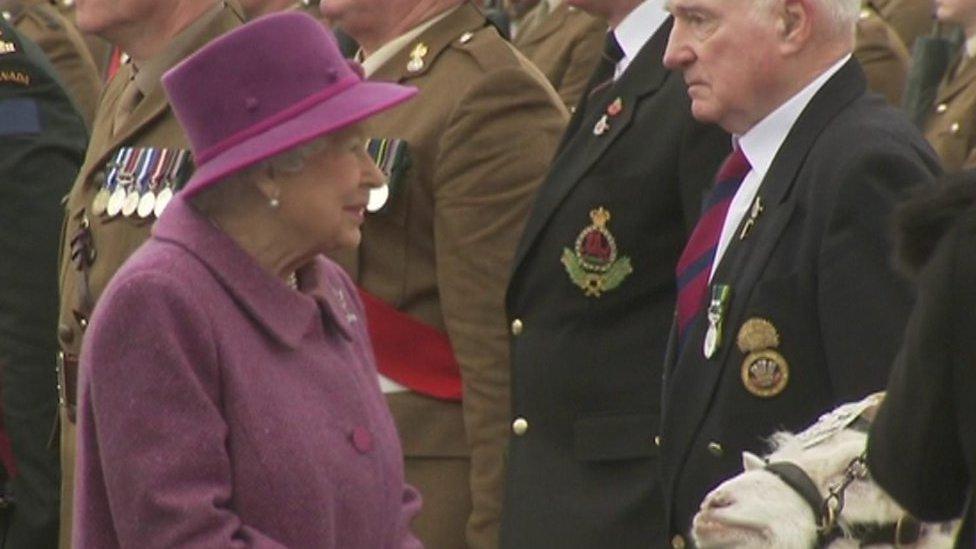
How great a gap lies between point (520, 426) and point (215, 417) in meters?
1.67

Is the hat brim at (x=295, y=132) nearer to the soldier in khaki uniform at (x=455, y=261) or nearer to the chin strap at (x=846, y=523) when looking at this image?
the chin strap at (x=846, y=523)

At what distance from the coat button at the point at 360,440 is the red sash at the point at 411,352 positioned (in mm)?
1575

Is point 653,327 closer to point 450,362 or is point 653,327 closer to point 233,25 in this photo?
point 450,362

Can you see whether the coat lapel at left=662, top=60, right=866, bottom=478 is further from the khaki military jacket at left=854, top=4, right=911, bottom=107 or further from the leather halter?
the khaki military jacket at left=854, top=4, right=911, bottom=107

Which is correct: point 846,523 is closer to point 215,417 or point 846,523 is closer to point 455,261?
point 215,417

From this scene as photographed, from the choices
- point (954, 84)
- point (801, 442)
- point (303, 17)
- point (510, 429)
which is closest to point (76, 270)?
point (510, 429)

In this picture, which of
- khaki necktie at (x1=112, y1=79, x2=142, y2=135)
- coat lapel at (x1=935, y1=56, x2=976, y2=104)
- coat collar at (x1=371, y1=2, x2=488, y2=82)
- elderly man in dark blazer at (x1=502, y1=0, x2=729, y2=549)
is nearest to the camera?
elderly man in dark blazer at (x1=502, y1=0, x2=729, y2=549)

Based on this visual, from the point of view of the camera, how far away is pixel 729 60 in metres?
5.04

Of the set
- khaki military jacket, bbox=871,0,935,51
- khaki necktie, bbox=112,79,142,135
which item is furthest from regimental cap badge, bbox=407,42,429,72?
khaki military jacket, bbox=871,0,935,51

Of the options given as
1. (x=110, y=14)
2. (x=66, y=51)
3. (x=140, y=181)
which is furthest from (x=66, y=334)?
(x=66, y=51)

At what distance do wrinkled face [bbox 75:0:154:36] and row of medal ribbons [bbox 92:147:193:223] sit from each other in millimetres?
334

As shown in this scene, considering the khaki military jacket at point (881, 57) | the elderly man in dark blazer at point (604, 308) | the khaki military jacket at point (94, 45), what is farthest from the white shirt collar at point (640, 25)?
the khaki military jacket at point (94, 45)

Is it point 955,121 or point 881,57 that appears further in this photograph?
point 881,57

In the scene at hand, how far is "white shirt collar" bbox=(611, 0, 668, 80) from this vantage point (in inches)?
233
